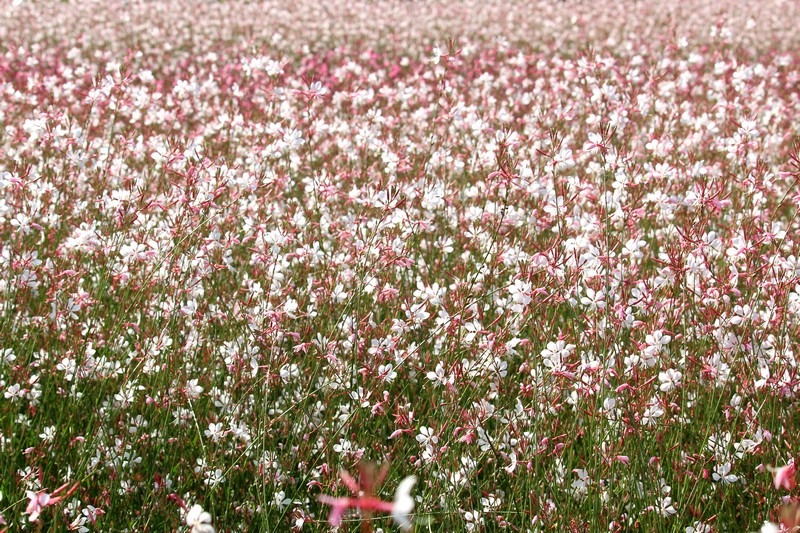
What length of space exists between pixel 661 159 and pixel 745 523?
9.82 feet

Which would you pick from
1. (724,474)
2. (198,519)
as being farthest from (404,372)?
(198,519)

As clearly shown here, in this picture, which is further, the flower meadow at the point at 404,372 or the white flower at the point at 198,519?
the flower meadow at the point at 404,372

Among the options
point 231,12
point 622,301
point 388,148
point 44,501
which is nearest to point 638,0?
point 231,12

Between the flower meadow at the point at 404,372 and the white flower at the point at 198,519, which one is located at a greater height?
the white flower at the point at 198,519

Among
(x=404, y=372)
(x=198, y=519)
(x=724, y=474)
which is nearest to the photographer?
(x=198, y=519)

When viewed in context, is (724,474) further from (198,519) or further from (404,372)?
(198,519)

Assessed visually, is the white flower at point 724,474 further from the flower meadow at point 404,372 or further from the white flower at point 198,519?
the white flower at point 198,519

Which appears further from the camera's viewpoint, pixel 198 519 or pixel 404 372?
pixel 404 372

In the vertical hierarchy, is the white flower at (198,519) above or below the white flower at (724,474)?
above

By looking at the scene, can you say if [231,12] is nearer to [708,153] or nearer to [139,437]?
[708,153]

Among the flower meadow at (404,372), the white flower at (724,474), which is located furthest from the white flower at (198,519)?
the white flower at (724,474)

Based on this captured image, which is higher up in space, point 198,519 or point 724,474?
point 198,519

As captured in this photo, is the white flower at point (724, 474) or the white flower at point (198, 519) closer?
the white flower at point (198, 519)

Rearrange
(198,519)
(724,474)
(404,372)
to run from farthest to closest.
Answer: (404,372) < (724,474) < (198,519)
